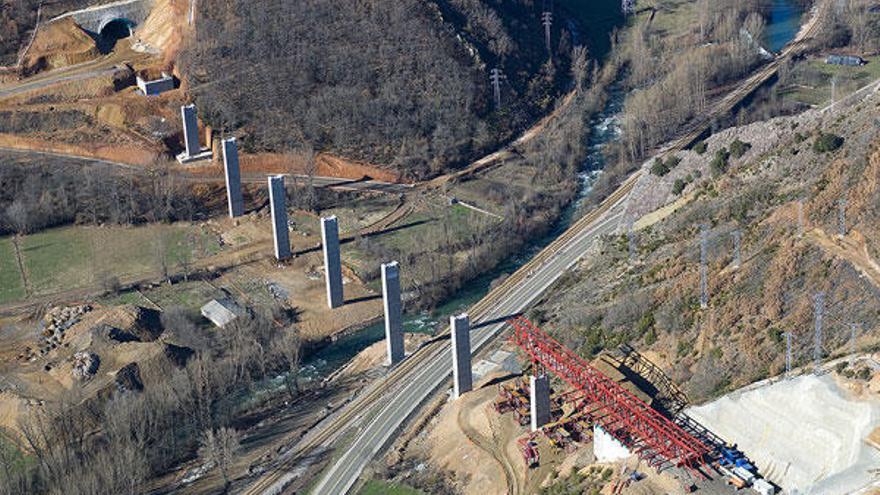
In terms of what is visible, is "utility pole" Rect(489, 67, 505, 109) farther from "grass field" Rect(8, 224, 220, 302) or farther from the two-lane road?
"grass field" Rect(8, 224, 220, 302)

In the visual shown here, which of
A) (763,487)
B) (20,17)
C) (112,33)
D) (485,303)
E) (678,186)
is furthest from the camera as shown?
(112,33)

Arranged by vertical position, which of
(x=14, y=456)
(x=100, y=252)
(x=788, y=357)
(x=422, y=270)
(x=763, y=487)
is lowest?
(x=14, y=456)

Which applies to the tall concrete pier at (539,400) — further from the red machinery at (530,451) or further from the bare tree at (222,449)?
the bare tree at (222,449)

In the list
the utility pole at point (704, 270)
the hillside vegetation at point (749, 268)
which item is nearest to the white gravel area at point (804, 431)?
the hillside vegetation at point (749, 268)

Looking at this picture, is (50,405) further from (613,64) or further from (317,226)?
(613,64)

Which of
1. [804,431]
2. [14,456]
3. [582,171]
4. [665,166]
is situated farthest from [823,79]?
[14,456]

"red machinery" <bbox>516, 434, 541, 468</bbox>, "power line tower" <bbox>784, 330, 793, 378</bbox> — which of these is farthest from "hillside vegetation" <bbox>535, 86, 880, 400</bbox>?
"red machinery" <bbox>516, 434, 541, 468</bbox>

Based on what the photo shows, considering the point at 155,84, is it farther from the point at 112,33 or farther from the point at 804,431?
the point at 804,431
